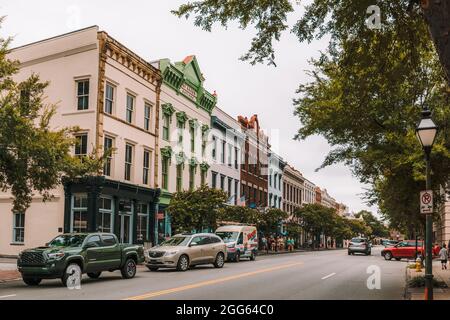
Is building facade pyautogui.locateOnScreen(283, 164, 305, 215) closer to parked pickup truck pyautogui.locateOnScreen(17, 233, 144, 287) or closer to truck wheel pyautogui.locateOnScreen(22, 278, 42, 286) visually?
parked pickup truck pyautogui.locateOnScreen(17, 233, 144, 287)

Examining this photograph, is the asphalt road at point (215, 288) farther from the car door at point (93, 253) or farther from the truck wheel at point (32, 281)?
the car door at point (93, 253)

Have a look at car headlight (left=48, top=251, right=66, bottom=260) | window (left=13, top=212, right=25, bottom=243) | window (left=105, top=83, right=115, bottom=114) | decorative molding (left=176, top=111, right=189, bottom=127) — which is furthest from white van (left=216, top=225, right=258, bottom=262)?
car headlight (left=48, top=251, right=66, bottom=260)

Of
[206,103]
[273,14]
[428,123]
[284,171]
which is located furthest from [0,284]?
[284,171]

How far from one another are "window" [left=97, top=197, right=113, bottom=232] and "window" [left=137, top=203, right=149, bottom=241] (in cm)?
351

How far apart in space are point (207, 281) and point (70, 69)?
704 inches

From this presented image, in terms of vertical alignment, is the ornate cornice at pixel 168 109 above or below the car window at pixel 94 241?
above

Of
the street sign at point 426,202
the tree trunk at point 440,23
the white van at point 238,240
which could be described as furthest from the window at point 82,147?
the tree trunk at point 440,23

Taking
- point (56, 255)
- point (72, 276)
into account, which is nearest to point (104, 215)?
point (72, 276)

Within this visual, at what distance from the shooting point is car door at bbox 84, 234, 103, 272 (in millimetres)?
17547

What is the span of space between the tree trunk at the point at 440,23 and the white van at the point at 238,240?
24417 mm

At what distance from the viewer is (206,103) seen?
148ft

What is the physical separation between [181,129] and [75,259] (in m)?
24.0

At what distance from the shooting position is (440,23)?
27.6ft

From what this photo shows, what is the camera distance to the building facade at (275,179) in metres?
67.4
